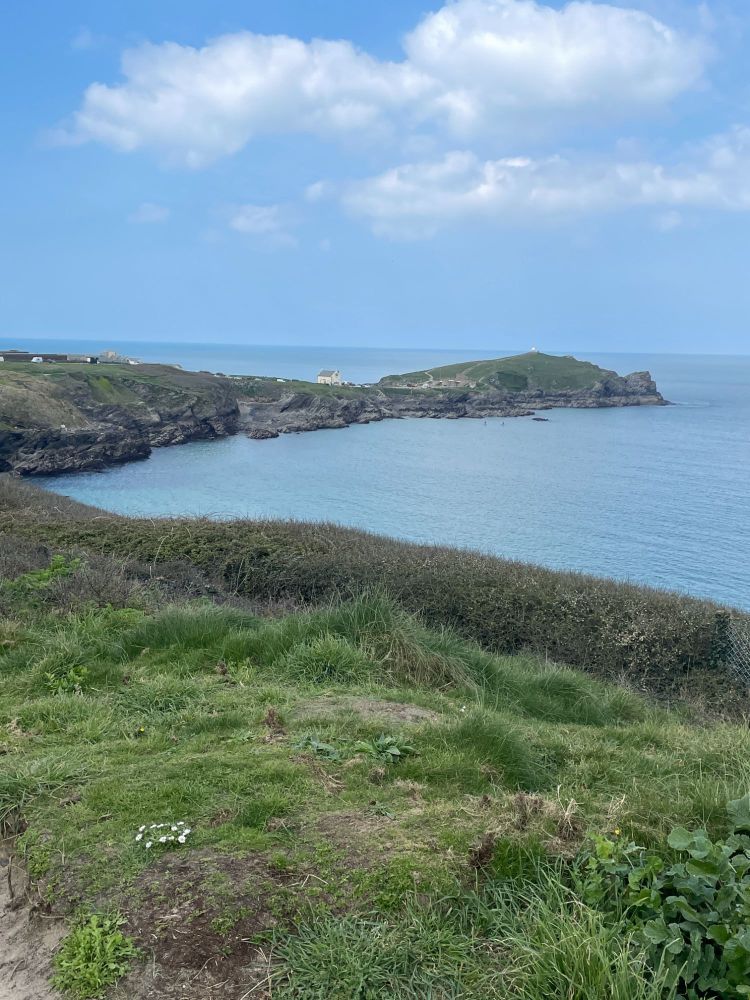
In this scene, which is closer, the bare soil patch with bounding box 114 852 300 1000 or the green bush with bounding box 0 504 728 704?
the bare soil patch with bounding box 114 852 300 1000

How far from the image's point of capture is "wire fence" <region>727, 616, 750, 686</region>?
11.2 meters

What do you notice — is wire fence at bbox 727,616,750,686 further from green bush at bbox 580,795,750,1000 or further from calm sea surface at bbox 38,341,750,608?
calm sea surface at bbox 38,341,750,608

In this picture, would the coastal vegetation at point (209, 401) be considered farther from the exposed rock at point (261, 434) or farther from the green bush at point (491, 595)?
the green bush at point (491, 595)

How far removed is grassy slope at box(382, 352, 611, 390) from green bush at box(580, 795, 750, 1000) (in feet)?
468

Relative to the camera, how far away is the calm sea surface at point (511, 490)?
117ft

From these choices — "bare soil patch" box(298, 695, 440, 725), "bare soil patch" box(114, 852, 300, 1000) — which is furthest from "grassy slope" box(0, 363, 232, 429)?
"bare soil patch" box(114, 852, 300, 1000)

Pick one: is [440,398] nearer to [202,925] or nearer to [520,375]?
[520,375]

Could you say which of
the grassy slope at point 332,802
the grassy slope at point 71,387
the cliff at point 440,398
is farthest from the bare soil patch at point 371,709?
the cliff at point 440,398

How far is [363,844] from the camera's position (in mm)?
3773

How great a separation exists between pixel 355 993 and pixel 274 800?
4.26 ft

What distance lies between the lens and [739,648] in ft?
37.0

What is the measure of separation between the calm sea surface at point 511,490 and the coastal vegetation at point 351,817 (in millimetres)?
23939

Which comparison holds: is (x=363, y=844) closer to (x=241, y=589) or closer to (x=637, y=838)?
(x=637, y=838)

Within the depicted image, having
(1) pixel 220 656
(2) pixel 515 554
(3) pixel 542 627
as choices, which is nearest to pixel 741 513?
(2) pixel 515 554
